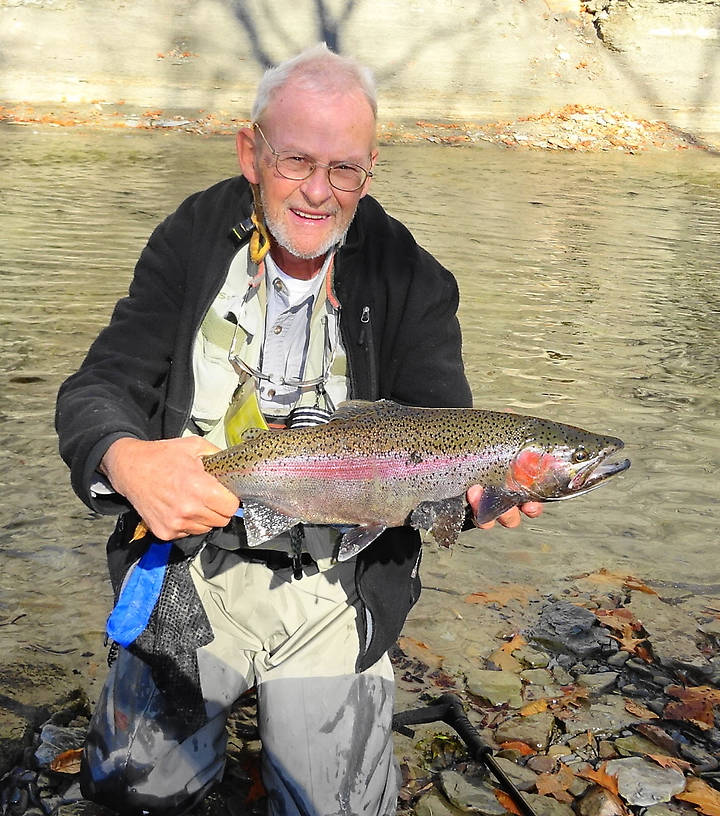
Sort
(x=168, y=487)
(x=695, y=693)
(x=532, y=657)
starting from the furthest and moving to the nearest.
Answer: (x=532, y=657), (x=695, y=693), (x=168, y=487)

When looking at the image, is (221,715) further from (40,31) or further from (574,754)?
(40,31)

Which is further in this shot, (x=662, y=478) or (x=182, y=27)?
(x=182, y=27)

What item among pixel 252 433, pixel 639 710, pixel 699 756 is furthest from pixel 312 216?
pixel 699 756

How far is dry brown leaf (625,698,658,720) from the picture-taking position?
4168 mm

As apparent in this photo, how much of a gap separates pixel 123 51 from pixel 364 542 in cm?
2649

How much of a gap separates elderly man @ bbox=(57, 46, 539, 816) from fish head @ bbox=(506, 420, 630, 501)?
0.54 ft

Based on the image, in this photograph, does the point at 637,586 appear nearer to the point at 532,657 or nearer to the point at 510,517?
the point at 532,657

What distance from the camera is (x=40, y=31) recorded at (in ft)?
86.8

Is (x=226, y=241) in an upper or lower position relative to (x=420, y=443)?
upper

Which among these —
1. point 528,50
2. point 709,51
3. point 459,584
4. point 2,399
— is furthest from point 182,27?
point 459,584

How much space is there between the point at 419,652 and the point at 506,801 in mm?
996

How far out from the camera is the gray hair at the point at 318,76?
11.3ft

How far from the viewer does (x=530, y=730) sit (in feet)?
13.4

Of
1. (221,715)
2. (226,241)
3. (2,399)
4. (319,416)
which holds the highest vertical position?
(226,241)
